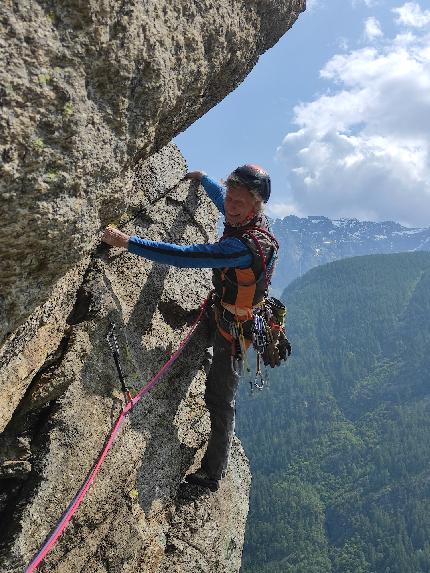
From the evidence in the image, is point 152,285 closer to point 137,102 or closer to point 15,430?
point 15,430

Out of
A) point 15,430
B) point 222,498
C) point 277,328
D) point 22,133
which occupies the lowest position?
point 15,430

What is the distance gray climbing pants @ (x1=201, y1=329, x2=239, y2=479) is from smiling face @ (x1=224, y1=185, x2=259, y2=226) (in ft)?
6.91

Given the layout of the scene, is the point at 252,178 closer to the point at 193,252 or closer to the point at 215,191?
the point at 193,252

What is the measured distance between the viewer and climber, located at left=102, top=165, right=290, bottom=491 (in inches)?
229

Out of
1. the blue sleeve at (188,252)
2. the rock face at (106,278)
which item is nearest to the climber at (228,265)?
the blue sleeve at (188,252)

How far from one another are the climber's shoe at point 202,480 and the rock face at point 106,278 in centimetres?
16

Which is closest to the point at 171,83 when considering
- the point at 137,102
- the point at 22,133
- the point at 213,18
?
the point at 137,102

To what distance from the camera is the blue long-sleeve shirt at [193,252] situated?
226 inches

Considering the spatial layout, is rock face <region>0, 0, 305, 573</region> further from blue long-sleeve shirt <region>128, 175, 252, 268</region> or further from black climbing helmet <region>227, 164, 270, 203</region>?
black climbing helmet <region>227, 164, 270, 203</region>

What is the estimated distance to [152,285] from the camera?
7801 millimetres

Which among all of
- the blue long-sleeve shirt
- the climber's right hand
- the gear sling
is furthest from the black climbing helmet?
the climber's right hand

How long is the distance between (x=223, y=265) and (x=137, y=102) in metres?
2.26

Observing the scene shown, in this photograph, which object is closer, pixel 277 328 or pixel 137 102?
pixel 137 102

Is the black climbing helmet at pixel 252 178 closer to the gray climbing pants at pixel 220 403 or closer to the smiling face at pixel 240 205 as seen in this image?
the smiling face at pixel 240 205
